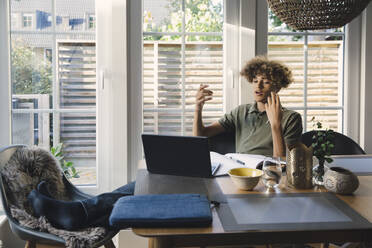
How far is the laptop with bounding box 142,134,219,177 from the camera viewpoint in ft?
5.94

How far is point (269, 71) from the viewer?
2682 millimetres

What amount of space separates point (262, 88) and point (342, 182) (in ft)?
3.88

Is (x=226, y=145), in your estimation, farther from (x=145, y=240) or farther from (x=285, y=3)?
(x=285, y=3)

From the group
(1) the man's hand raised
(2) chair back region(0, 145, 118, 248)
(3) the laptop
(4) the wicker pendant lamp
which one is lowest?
(2) chair back region(0, 145, 118, 248)

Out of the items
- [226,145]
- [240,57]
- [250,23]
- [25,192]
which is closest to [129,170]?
[226,145]

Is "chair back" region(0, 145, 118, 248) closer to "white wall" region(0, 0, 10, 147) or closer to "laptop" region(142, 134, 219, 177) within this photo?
"laptop" region(142, 134, 219, 177)

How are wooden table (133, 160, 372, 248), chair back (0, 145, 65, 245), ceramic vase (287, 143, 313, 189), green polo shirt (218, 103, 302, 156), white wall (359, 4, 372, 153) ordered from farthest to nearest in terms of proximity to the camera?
white wall (359, 4, 372, 153) → green polo shirt (218, 103, 302, 156) → chair back (0, 145, 65, 245) → ceramic vase (287, 143, 313, 189) → wooden table (133, 160, 372, 248)

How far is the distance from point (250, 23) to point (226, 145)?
93cm

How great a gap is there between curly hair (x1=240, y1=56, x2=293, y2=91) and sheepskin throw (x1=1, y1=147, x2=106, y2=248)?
4.59 ft

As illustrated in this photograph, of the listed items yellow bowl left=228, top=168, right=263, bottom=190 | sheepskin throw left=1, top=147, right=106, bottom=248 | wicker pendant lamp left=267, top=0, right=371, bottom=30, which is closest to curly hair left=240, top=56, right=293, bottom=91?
wicker pendant lamp left=267, top=0, right=371, bottom=30

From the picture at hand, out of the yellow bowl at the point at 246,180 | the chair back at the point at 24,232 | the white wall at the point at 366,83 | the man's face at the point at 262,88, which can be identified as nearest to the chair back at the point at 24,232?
the chair back at the point at 24,232

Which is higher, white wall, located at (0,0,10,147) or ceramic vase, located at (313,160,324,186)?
white wall, located at (0,0,10,147)

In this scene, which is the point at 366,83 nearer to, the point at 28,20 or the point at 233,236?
the point at 233,236

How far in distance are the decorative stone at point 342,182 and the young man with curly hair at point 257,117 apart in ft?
2.76
